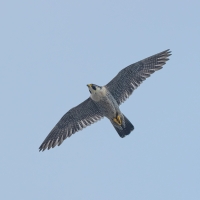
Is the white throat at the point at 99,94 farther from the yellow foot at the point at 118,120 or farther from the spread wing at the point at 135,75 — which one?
the yellow foot at the point at 118,120

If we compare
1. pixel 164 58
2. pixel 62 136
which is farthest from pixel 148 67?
pixel 62 136

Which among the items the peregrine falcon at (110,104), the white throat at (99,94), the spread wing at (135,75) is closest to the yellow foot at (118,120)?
the peregrine falcon at (110,104)

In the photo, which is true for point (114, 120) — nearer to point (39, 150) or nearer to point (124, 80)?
point (124, 80)

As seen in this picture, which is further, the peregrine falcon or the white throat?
the peregrine falcon

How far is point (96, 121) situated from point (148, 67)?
2.70 meters

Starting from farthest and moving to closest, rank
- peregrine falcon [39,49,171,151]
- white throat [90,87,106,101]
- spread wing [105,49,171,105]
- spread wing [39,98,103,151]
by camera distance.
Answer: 1. spread wing [39,98,103,151]
2. spread wing [105,49,171,105]
3. peregrine falcon [39,49,171,151]
4. white throat [90,87,106,101]

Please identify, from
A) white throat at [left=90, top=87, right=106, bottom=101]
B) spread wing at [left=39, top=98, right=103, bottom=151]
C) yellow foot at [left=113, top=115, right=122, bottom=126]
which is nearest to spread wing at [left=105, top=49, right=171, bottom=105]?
white throat at [left=90, top=87, right=106, bottom=101]

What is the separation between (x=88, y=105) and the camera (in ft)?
72.6

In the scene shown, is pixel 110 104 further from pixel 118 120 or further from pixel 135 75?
pixel 135 75

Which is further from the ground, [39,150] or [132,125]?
[39,150]

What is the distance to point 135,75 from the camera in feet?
71.6

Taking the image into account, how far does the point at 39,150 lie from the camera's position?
22.4 m

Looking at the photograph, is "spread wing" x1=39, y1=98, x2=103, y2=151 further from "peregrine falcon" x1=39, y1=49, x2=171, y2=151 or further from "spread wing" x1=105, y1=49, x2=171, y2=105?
"spread wing" x1=105, y1=49, x2=171, y2=105

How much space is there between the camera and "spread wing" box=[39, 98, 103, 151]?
73.1 ft
